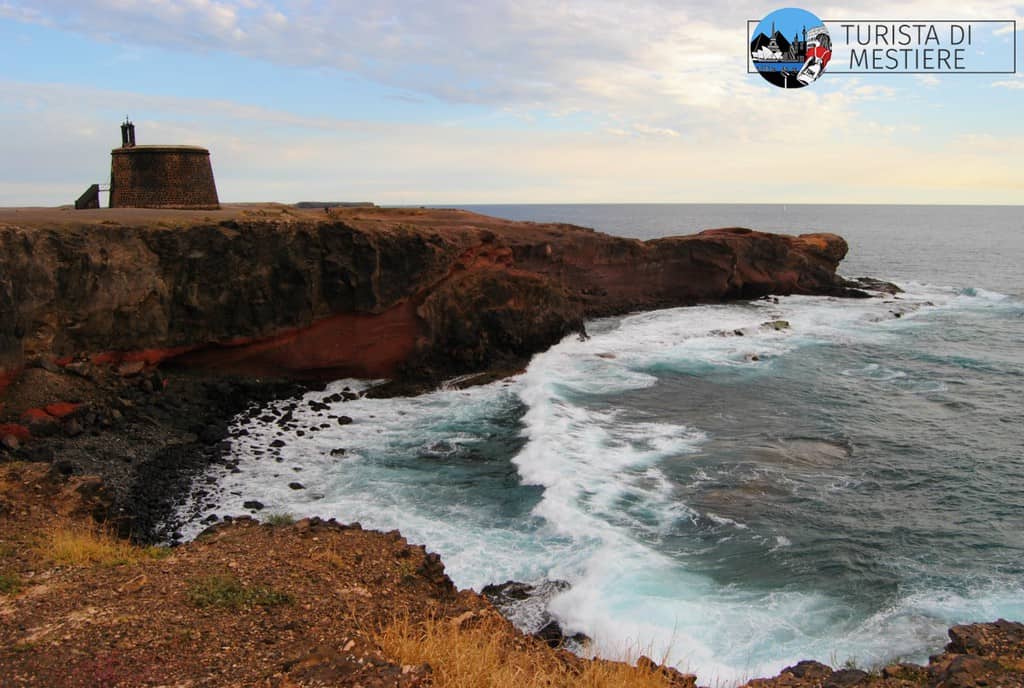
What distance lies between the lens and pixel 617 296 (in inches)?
1751

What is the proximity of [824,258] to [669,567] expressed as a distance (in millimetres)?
42206

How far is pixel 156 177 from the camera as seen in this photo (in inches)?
1262

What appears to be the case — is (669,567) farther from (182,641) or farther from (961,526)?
(182,641)

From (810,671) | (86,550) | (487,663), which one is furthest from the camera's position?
(86,550)

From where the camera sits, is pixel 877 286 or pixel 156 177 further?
pixel 877 286

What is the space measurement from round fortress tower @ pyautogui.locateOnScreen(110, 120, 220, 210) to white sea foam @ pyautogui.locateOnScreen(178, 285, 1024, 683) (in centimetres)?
1279

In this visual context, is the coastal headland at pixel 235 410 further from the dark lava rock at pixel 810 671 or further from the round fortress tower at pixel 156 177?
the round fortress tower at pixel 156 177

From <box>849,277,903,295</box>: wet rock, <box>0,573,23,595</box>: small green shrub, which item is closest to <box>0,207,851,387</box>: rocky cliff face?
<box>0,573,23,595</box>: small green shrub

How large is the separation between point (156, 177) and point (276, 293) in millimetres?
11161

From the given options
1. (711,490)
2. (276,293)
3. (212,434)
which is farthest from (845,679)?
(276,293)

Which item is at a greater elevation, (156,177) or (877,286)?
(156,177)

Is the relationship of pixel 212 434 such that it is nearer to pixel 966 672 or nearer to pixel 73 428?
pixel 73 428

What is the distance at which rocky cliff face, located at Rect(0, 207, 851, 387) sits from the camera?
2098cm

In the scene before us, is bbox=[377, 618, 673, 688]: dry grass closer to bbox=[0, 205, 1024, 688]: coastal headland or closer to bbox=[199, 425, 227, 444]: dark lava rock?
bbox=[0, 205, 1024, 688]: coastal headland
